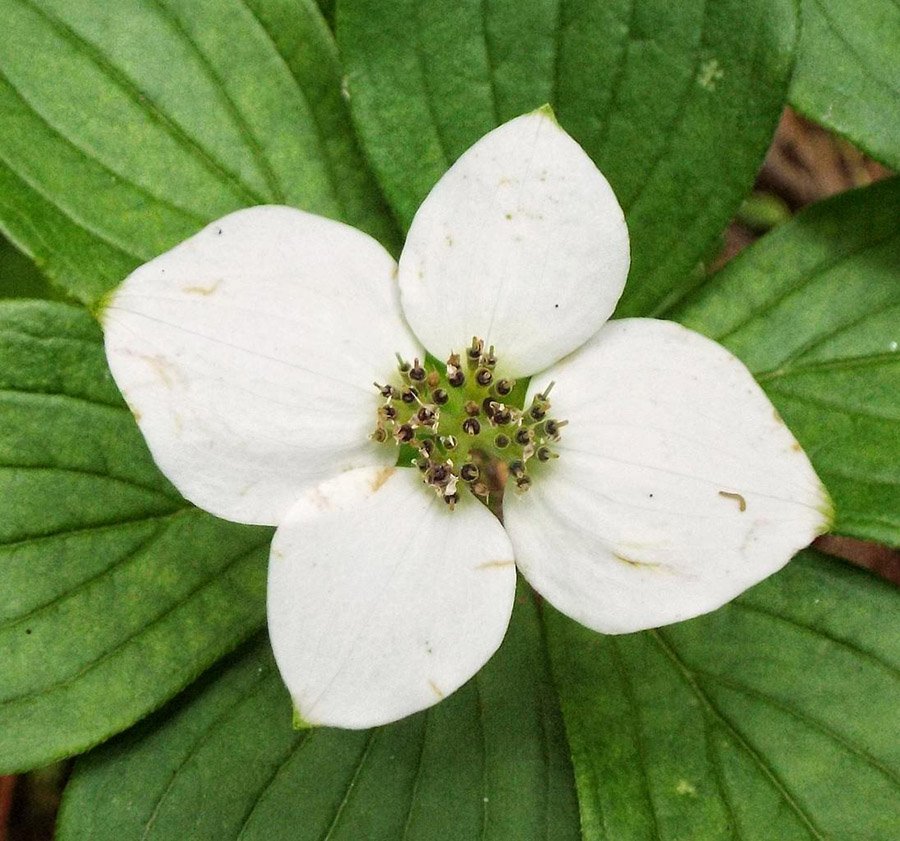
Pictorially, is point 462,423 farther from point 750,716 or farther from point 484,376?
point 750,716

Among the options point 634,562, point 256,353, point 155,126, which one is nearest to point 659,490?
point 634,562

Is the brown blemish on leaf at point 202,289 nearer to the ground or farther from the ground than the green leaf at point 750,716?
farther from the ground

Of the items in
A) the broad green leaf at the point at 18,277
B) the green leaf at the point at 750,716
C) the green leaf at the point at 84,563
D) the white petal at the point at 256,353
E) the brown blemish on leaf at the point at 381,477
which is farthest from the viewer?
the broad green leaf at the point at 18,277

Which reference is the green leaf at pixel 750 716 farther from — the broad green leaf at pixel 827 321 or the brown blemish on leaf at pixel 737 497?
the brown blemish on leaf at pixel 737 497

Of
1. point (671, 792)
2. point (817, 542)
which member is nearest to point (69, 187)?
point (671, 792)

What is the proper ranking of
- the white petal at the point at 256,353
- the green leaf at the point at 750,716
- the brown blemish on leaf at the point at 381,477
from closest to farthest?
the white petal at the point at 256,353
the brown blemish on leaf at the point at 381,477
the green leaf at the point at 750,716

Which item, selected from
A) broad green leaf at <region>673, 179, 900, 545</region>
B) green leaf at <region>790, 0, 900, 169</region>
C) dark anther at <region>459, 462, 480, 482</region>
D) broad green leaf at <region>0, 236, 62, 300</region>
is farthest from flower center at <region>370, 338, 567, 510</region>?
broad green leaf at <region>0, 236, 62, 300</region>

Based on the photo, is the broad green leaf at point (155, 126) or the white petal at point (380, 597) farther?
the broad green leaf at point (155, 126)

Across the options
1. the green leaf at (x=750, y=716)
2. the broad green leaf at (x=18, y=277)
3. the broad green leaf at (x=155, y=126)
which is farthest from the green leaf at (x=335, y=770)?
the broad green leaf at (x=18, y=277)

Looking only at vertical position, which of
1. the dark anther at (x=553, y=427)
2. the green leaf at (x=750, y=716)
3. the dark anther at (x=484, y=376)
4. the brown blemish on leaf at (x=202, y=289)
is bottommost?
the green leaf at (x=750, y=716)
